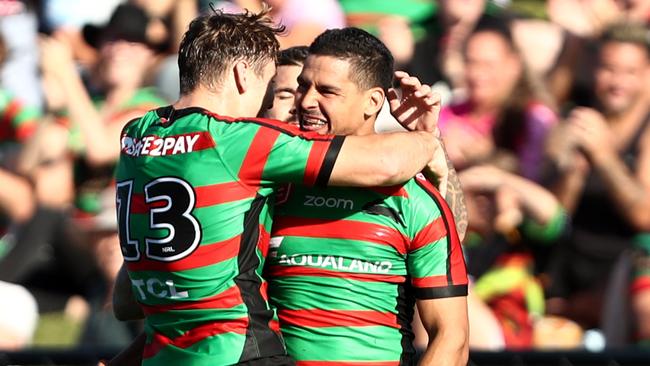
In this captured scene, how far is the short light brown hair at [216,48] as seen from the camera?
4211 mm

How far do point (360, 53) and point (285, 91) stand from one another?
2.57 feet

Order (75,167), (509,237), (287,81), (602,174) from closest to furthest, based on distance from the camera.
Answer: (287,81) < (602,174) < (509,237) < (75,167)

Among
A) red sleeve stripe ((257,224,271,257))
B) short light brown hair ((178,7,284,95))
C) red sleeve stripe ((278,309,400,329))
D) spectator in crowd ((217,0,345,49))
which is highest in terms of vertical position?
short light brown hair ((178,7,284,95))

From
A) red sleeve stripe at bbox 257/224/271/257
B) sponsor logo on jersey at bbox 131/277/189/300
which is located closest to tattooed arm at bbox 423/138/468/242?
red sleeve stripe at bbox 257/224/271/257

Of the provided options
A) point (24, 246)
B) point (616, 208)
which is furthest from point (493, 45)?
point (24, 246)

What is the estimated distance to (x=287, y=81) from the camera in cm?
507

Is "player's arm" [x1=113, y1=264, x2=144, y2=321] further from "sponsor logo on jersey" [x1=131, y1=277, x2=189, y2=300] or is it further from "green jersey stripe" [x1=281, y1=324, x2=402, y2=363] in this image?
"green jersey stripe" [x1=281, y1=324, x2=402, y2=363]

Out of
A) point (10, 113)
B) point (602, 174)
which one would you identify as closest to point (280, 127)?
point (602, 174)

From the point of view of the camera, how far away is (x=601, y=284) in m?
7.50

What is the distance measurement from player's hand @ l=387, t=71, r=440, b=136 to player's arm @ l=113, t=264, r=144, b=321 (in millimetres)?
1142

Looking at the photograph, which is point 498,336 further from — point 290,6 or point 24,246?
point 24,246

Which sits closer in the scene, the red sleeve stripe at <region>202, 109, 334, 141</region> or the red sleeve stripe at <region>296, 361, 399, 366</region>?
the red sleeve stripe at <region>202, 109, 334, 141</region>

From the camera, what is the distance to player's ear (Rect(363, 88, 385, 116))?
173 inches

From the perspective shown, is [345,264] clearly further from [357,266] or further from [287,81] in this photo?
[287,81]
